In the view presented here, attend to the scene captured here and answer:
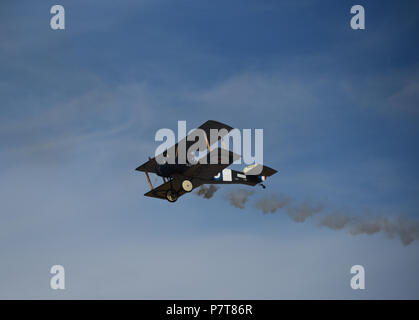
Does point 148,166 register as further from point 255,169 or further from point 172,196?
point 255,169

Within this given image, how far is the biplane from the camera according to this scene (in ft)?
80.5

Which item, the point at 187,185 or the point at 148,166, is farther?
the point at 148,166

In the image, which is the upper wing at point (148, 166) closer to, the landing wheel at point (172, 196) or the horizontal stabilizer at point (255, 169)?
the landing wheel at point (172, 196)

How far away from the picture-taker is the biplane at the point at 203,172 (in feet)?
80.5

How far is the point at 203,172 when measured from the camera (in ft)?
84.0

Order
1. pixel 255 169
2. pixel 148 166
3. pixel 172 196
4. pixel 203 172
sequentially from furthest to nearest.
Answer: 1. pixel 255 169
2. pixel 148 166
3. pixel 172 196
4. pixel 203 172

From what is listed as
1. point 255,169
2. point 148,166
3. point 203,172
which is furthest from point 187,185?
point 255,169

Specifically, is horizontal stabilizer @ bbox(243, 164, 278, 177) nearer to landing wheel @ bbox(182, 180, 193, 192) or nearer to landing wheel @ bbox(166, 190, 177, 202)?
landing wheel @ bbox(182, 180, 193, 192)

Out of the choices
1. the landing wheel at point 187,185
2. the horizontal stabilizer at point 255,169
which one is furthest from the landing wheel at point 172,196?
the horizontal stabilizer at point 255,169
